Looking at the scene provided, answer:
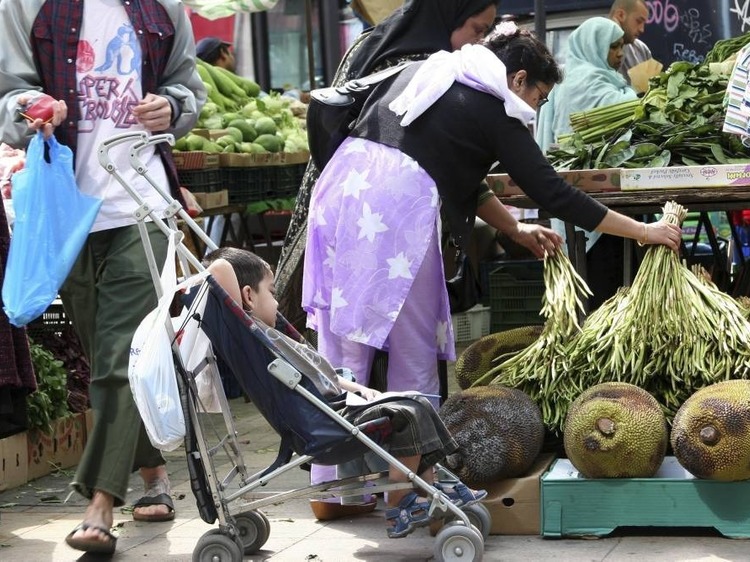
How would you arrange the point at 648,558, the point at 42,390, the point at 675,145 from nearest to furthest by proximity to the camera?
the point at 648,558 → the point at 675,145 → the point at 42,390

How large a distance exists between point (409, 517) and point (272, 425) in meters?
0.52

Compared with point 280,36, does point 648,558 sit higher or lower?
lower

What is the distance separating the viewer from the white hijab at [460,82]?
4.27m

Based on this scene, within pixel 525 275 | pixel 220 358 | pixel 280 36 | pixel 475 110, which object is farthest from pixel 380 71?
pixel 280 36

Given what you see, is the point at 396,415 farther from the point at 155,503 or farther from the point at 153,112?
the point at 153,112

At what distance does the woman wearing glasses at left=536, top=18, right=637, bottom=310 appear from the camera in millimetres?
7484

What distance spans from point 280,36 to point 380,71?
10.6m

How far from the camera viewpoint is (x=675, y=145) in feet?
17.2

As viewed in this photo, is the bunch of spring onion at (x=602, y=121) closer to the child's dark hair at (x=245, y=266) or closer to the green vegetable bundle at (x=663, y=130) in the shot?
the green vegetable bundle at (x=663, y=130)

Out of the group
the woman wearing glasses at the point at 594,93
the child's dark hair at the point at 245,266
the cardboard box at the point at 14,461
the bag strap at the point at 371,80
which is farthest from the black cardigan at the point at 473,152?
the woman wearing glasses at the point at 594,93

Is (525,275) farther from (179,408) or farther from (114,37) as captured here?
(179,408)

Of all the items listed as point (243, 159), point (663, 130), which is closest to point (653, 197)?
point (663, 130)

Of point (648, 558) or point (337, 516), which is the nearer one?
point (648, 558)

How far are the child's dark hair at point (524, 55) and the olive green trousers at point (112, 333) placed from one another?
1.40 m
